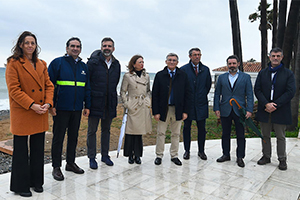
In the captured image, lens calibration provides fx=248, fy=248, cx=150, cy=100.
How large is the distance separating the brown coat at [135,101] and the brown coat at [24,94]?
1.39 meters

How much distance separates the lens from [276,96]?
4.02 meters

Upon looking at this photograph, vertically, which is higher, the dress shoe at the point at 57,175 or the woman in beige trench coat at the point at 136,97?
the woman in beige trench coat at the point at 136,97

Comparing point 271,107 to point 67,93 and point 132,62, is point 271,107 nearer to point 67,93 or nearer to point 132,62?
point 132,62

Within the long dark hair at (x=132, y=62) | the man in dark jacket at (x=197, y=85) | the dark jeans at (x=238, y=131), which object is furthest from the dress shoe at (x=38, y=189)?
the dark jeans at (x=238, y=131)

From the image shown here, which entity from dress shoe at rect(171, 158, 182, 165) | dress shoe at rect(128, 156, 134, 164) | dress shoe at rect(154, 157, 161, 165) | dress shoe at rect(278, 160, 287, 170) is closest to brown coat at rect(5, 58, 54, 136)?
dress shoe at rect(128, 156, 134, 164)

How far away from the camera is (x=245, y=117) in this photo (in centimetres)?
417

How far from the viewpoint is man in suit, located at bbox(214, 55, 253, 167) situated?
4.18 metres

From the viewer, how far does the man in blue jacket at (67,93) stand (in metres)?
3.35

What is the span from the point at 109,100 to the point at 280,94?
274 cm

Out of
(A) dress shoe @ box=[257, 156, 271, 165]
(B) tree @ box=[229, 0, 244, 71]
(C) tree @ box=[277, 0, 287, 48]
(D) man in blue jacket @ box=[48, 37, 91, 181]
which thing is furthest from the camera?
(C) tree @ box=[277, 0, 287, 48]

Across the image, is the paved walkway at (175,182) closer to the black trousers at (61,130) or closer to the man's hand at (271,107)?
the black trousers at (61,130)

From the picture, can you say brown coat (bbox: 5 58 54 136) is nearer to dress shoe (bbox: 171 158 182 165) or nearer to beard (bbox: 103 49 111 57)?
beard (bbox: 103 49 111 57)

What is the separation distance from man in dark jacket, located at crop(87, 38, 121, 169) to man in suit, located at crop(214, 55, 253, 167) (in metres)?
1.82

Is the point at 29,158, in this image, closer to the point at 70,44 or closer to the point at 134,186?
the point at 134,186
